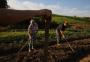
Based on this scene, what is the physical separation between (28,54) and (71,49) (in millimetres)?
3887

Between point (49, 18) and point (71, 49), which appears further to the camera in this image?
point (71, 49)

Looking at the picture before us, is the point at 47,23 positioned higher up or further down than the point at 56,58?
higher up

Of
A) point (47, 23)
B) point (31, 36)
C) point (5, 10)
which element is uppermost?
point (5, 10)

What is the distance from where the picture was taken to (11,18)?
1.88 m

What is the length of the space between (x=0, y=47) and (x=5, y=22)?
12.7 metres

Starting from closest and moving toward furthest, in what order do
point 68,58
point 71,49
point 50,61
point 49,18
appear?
point 49,18 < point 50,61 < point 68,58 < point 71,49

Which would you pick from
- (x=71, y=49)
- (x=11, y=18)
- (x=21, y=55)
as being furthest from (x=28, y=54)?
(x=11, y=18)

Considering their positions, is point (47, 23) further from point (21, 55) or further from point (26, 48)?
point (26, 48)

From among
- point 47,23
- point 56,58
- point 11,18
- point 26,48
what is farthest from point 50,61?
point 11,18

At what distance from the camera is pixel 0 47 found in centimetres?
1433

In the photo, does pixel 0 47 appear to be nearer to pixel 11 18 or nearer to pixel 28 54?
pixel 28 54

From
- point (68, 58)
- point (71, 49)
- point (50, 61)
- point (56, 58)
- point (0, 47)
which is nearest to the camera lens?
point (50, 61)

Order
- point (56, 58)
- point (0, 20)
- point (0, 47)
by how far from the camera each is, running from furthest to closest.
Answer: point (0, 47) → point (56, 58) → point (0, 20)

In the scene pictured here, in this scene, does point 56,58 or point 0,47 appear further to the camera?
point 0,47
